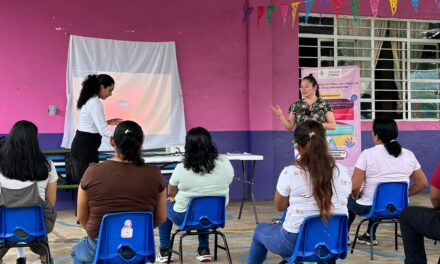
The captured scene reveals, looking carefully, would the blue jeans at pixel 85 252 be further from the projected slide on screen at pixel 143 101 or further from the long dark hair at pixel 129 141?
the projected slide on screen at pixel 143 101

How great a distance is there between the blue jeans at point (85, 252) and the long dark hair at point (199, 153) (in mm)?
1043

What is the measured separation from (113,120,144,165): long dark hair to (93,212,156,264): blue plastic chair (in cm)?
30

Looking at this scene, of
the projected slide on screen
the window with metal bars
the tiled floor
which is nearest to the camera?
the tiled floor

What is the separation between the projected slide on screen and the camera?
6.79 metres

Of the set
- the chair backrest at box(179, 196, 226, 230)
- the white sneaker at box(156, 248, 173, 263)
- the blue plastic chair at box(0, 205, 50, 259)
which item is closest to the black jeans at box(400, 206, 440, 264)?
the chair backrest at box(179, 196, 226, 230)

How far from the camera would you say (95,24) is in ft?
22.0

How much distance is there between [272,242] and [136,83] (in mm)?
4256

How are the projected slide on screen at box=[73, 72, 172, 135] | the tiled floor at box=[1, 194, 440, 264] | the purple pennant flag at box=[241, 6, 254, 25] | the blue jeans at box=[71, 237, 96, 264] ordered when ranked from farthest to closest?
the purple pennant flag at box=[241, 6, 254, 25] < the projected slide on screen at box=[73, 72, 172, 135] < the tiled floor at box=[1, 194, 440, 264] < the blue jeans at box=[71, 237, 96, 264]

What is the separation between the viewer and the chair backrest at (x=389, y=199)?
159 inches

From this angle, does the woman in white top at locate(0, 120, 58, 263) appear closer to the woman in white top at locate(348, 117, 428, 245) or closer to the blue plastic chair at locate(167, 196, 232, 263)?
the blue plastic chair at locate(167, 196, 232, 263)

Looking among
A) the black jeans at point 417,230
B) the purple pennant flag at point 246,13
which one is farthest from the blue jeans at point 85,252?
the purple pennant flag at point 246,13

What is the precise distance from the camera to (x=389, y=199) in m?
4.07

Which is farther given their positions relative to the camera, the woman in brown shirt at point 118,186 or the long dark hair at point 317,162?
the long dark hair at point 317,162

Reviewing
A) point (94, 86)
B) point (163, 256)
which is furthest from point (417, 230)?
point (94, 86)
